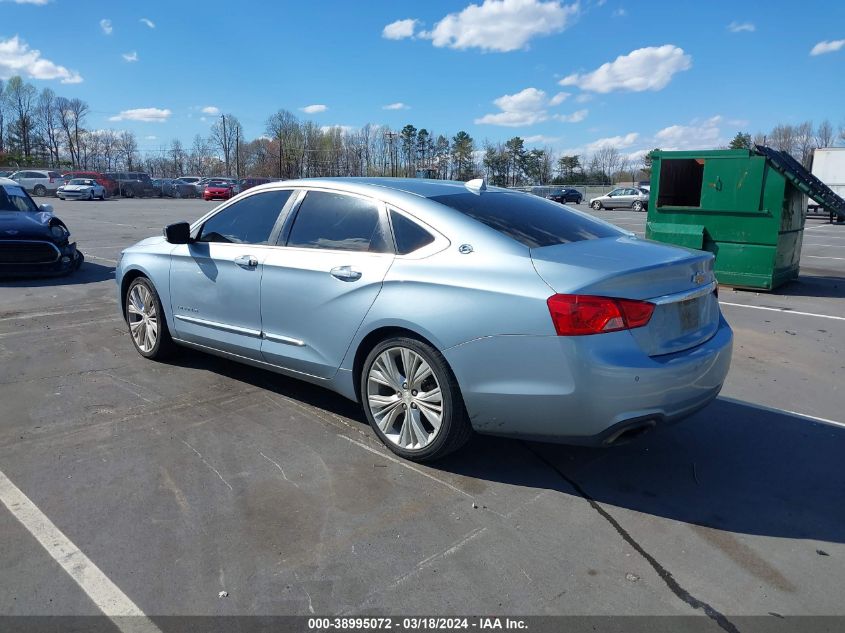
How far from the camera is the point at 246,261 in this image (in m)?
4.66

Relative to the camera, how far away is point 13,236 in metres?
10.1

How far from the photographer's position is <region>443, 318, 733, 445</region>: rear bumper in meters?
3.13

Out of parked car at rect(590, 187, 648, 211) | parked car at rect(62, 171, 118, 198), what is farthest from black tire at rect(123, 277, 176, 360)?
parked car at rect(62, 171, 118, 198)

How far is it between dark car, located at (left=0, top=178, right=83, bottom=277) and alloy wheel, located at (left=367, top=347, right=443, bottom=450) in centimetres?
876

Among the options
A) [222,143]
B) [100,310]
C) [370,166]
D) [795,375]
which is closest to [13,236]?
[100,310]

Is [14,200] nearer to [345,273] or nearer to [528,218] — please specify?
[345,273]

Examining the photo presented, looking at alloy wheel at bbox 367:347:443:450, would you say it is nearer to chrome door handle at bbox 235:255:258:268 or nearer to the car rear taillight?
the car rear taillight

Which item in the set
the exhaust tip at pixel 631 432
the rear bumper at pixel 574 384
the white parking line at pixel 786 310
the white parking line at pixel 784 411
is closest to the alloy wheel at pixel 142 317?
the rear bumper at pixel 574 384

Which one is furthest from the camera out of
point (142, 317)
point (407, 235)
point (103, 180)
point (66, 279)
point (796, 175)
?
point (103, 180)

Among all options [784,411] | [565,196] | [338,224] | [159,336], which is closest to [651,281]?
[338,224]

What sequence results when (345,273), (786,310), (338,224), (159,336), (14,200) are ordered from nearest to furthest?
(345,273)
(338,224)
(159,336)
(786,310)
(14,200)

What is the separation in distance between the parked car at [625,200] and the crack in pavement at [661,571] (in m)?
42.6

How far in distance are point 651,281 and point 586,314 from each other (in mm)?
484

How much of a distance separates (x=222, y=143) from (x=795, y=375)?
89824 millimetres
